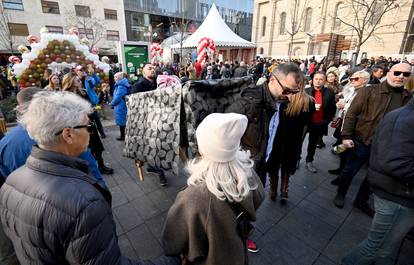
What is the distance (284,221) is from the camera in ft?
9.28

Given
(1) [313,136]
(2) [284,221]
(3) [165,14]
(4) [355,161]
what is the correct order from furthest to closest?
(3) [165,14] < (1) [313,136] < (4) [355,161] < (2) [284,221]

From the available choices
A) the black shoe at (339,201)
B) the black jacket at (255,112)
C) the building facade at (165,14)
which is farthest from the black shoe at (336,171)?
the building facade at (165,14)

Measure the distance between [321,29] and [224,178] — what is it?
3317cm

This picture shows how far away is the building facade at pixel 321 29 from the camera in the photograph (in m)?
20.8

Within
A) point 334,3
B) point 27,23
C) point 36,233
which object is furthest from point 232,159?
point 334,3

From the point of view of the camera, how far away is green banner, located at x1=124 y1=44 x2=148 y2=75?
389 inches

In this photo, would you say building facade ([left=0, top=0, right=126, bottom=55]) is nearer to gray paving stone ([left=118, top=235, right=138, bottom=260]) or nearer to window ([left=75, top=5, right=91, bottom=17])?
window ([left=75, top=5, right=91, bottom=17])

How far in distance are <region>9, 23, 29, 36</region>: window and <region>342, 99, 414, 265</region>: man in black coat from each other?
30.8m

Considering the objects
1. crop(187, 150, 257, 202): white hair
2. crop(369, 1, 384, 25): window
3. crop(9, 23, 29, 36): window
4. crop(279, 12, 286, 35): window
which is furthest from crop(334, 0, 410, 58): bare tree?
crop(9, 23, 29, 36): window

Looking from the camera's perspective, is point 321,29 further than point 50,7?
Yes

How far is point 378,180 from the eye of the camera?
71.9 inches

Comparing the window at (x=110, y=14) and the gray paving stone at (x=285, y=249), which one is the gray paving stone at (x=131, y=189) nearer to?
the gray paving stone at (x=285, y=249)

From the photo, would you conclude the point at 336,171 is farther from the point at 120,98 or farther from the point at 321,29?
the point at 321,29

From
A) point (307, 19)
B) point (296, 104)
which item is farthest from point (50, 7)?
point (307, 19)
